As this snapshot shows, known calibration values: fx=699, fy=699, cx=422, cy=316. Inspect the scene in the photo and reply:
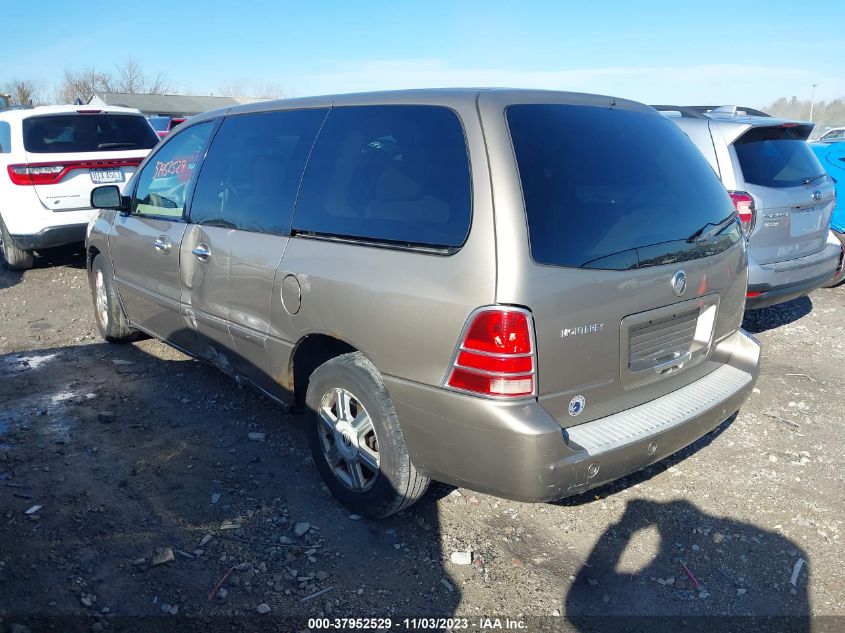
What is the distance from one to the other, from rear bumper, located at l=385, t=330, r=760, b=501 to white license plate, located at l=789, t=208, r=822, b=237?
2.98 metres

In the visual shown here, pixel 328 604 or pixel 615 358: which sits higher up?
pixel 615 358

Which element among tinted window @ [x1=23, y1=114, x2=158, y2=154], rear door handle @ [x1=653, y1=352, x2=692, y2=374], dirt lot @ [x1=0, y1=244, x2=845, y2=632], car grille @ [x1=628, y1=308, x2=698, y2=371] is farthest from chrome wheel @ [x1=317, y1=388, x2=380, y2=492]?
tinted window @ [x1=23, y1=114, x2=158, y2=154]

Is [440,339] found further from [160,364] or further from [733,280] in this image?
[160,364]

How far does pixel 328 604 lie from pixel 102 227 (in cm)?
385

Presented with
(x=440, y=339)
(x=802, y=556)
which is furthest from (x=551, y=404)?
(x=802, y=556)

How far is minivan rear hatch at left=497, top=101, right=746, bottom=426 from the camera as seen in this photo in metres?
2.62

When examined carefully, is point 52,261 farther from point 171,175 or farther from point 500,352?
point 500,352

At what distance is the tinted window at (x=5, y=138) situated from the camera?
803 centimetres

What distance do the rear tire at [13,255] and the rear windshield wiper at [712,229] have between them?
8.19 m

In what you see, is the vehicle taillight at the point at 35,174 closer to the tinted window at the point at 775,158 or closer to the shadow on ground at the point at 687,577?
the tinted window at the point at 775,158

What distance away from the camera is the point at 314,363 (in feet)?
11.5

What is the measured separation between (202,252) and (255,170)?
0.58 m

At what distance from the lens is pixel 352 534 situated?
3.25 metres

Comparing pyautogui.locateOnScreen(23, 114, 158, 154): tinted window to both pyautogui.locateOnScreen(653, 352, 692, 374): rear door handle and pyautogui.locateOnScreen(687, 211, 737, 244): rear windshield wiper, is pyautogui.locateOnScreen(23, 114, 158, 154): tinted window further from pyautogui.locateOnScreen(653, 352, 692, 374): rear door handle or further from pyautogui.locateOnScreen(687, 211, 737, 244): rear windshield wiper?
pyautogui.locateOnScreen(653, 352, 692, 374): rear door handle
